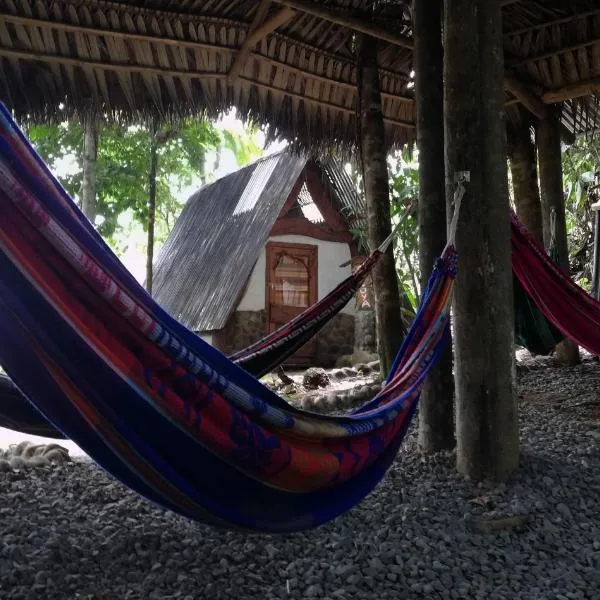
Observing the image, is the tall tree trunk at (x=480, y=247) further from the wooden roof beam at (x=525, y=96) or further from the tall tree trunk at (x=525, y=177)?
the tall tree trunk at (x=525, y=177)

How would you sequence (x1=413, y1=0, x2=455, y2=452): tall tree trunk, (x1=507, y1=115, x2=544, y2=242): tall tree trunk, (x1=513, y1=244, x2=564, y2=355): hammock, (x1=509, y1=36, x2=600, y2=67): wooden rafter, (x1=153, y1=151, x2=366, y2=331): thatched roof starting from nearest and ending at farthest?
1. (x1=413, y1=0, x2=455, y2=452): tall tree trunk
2. (x1=513, y1=244, x2=564, y2=355): hammock
3. (x1=509, y1=36, x2=600, y2=67): wooden rafter
4. (x1=507, y1=115, x2=544, y2=242): tall tree trunk
5. (x1=153, y1=151, x2=366, y2=331): thatched roof

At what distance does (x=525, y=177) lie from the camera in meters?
4.05

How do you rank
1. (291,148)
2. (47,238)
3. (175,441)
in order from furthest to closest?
(291,148), (175,441), (47,238)

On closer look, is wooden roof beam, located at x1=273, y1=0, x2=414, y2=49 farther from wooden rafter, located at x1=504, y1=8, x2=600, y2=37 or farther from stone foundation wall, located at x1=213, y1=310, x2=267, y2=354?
stone foundation wall, located at x1=213, y1=310, x2=267, y2=354

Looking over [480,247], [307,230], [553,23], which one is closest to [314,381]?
[553,23]

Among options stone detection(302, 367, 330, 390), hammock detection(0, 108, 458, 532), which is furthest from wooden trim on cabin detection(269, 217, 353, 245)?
hammock detection(0, 108, 458, 532)

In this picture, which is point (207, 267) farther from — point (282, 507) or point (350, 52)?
point (282, 507)

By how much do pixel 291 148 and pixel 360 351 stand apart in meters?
3.60

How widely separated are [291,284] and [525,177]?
3706mm

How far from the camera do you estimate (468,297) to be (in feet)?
6.34

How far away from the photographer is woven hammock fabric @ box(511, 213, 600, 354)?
2512 mm

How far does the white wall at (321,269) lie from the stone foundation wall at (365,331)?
0.18m

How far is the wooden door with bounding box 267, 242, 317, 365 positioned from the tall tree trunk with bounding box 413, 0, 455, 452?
4778 millimetres

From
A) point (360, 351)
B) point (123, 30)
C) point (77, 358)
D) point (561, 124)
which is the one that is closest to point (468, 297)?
point (77, 358)
